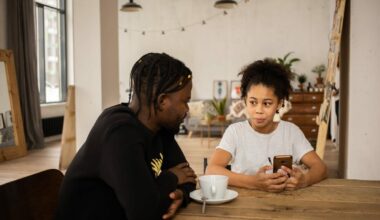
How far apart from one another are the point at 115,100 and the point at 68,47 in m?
4.09

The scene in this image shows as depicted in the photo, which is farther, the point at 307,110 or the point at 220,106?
the point at 220,106

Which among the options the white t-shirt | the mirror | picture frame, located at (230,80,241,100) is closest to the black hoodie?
the white t-shirt

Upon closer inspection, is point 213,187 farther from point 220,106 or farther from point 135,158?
point 220,106

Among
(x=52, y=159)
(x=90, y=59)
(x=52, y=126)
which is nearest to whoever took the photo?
(x=90, y=59)

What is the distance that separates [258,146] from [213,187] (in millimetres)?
596

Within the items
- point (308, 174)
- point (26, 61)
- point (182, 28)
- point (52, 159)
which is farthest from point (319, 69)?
point (308, 174)

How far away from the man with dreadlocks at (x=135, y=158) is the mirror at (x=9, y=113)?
15.4ft

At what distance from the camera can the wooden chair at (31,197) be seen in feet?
2.88

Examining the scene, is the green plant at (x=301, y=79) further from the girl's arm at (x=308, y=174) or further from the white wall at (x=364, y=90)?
the girl's arm at (x=308, y=174)

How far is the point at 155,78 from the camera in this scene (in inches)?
41.7

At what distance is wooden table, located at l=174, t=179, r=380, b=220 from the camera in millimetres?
1024

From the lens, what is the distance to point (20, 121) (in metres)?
5.55

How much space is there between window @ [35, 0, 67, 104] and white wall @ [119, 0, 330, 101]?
139 centimetres

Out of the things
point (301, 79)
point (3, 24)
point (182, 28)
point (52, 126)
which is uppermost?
point (182, 28)
